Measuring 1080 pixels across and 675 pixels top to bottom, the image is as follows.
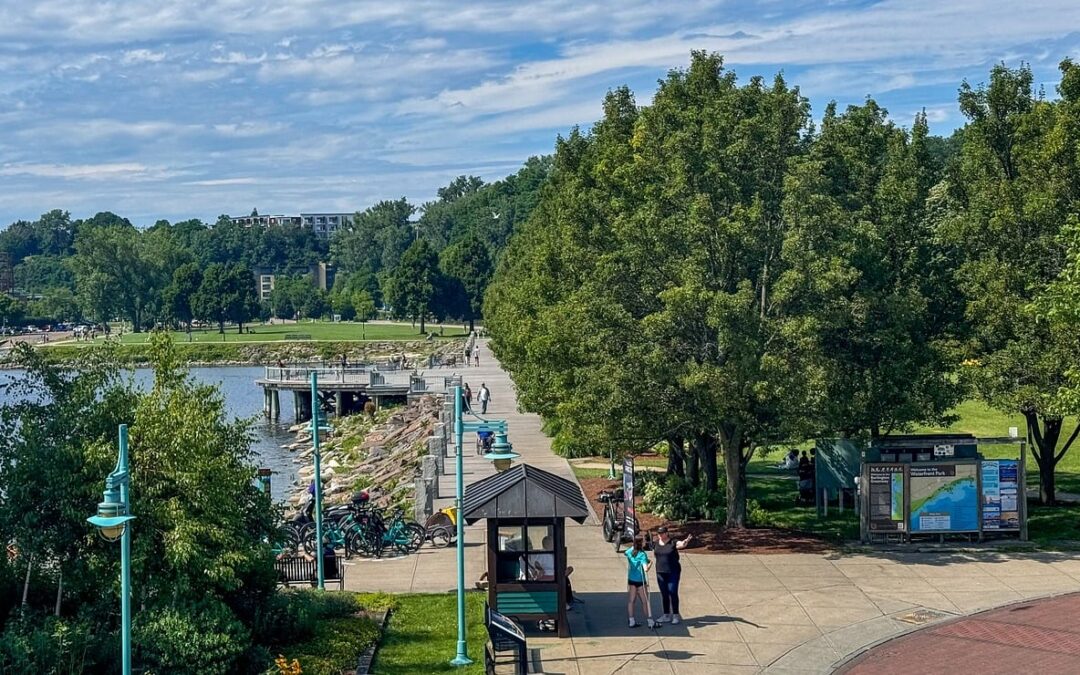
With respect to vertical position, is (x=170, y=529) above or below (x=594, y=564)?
above

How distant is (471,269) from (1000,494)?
11905 centimetres

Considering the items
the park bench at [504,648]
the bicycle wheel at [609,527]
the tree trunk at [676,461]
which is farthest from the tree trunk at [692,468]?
the park bench at [504,648]

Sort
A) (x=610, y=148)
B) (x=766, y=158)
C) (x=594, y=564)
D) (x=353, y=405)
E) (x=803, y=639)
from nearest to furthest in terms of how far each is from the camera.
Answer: (x=803, y=639) → (x=594, y=564) → (x=766, y=158) → (x=610, y=148) → (x=353, y=405)

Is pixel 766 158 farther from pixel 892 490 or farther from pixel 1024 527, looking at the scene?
pixel 1024 527

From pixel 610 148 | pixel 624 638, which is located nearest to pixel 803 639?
pixel 624 638

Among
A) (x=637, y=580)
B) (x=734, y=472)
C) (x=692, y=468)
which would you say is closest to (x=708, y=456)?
(x=692, y=468)

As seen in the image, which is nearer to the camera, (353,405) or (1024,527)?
(1024,527)

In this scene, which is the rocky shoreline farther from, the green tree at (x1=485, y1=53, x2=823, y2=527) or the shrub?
the shrub

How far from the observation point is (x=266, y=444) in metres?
71.3

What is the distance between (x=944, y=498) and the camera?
27375 millimetres

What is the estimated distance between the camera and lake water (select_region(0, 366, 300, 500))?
5535 cm

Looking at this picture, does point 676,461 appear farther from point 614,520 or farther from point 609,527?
point 609,527

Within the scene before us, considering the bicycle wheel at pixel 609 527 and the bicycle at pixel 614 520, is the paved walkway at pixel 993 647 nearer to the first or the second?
the bicycle at pixel 614 520

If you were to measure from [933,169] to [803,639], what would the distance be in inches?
722
